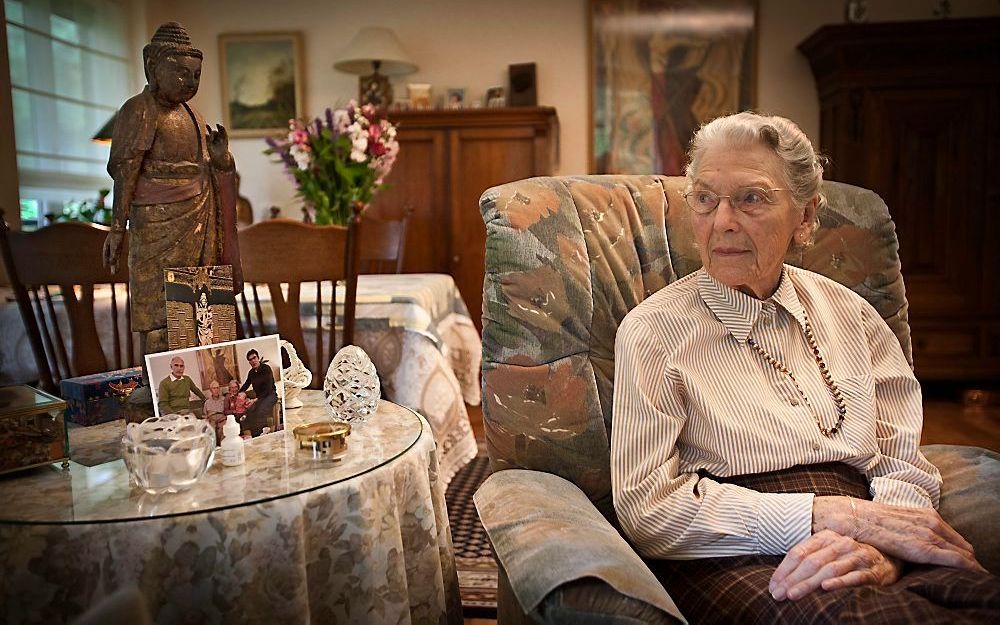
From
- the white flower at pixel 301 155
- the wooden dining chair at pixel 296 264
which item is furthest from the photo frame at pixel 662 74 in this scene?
the wooden dining chair at pixel 296 264

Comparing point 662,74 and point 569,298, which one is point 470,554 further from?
point 662,74

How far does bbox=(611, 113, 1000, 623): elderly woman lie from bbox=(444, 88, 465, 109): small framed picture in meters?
3.65

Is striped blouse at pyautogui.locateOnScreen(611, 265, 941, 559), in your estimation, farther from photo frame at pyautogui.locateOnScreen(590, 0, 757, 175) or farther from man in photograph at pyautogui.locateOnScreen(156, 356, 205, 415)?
photo frame at pyautogui.locateOnScreen(590, 0, 757, 175)

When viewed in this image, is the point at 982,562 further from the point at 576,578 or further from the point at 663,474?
the point at 576,578

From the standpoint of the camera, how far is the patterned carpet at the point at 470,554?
1938mm

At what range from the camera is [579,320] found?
1.39 m

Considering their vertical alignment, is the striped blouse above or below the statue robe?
below

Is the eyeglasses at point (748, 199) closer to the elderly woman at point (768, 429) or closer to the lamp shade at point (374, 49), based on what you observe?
the elderly woman at point (768, 429)

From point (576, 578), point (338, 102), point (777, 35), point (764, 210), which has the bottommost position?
point (576, 578)

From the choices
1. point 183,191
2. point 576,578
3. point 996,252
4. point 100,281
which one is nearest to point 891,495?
point 576,578

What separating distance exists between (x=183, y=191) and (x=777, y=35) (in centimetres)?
448

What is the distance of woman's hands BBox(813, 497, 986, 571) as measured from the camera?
113cm

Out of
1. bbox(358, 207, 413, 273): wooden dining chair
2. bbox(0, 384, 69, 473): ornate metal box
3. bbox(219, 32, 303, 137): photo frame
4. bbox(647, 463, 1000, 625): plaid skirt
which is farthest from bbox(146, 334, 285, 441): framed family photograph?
bbox(219, 32, 303, 137): photo frame

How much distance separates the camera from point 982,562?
1218 mm
